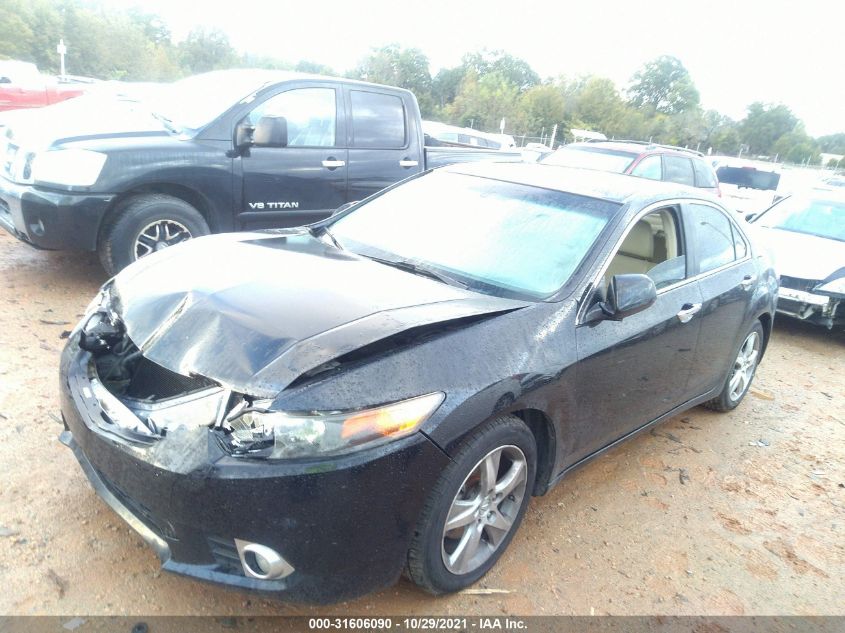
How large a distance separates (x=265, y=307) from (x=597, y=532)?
6.42ft

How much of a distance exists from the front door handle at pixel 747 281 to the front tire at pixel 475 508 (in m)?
2.23

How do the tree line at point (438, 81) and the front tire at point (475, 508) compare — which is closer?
the front tire at point (475, 508)

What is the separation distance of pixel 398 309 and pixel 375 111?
4262 mm

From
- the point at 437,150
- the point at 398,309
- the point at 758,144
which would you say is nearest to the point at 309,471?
the point at 398,309

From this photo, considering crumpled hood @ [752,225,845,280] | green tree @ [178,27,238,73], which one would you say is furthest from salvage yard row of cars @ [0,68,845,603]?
green tree @ [178,27,238,73]

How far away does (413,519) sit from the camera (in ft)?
7.32

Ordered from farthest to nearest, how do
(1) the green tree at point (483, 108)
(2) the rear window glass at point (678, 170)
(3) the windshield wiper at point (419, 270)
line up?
(1) the green tree at point (483, 108) < (2) the rear window glass at point (678, 170) < (3) the windshield wiper at point (419, 270)

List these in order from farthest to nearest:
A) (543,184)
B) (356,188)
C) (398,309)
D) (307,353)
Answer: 1. (356,188)
2. (543,184)
3. (398,309)
4. (307,353)

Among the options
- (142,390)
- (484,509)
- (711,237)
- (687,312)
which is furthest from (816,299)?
(142,390)

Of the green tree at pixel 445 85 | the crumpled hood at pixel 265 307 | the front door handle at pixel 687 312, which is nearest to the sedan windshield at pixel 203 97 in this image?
the crumpled hood at pixel 265 307

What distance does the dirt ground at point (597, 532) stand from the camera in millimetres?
2467

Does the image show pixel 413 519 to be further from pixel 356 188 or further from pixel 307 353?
pixel 356 188

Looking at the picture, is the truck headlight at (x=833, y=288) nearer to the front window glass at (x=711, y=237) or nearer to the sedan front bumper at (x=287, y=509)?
the front window glass at (x=711, y=237)

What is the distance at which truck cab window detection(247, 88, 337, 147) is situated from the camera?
5.59 m
